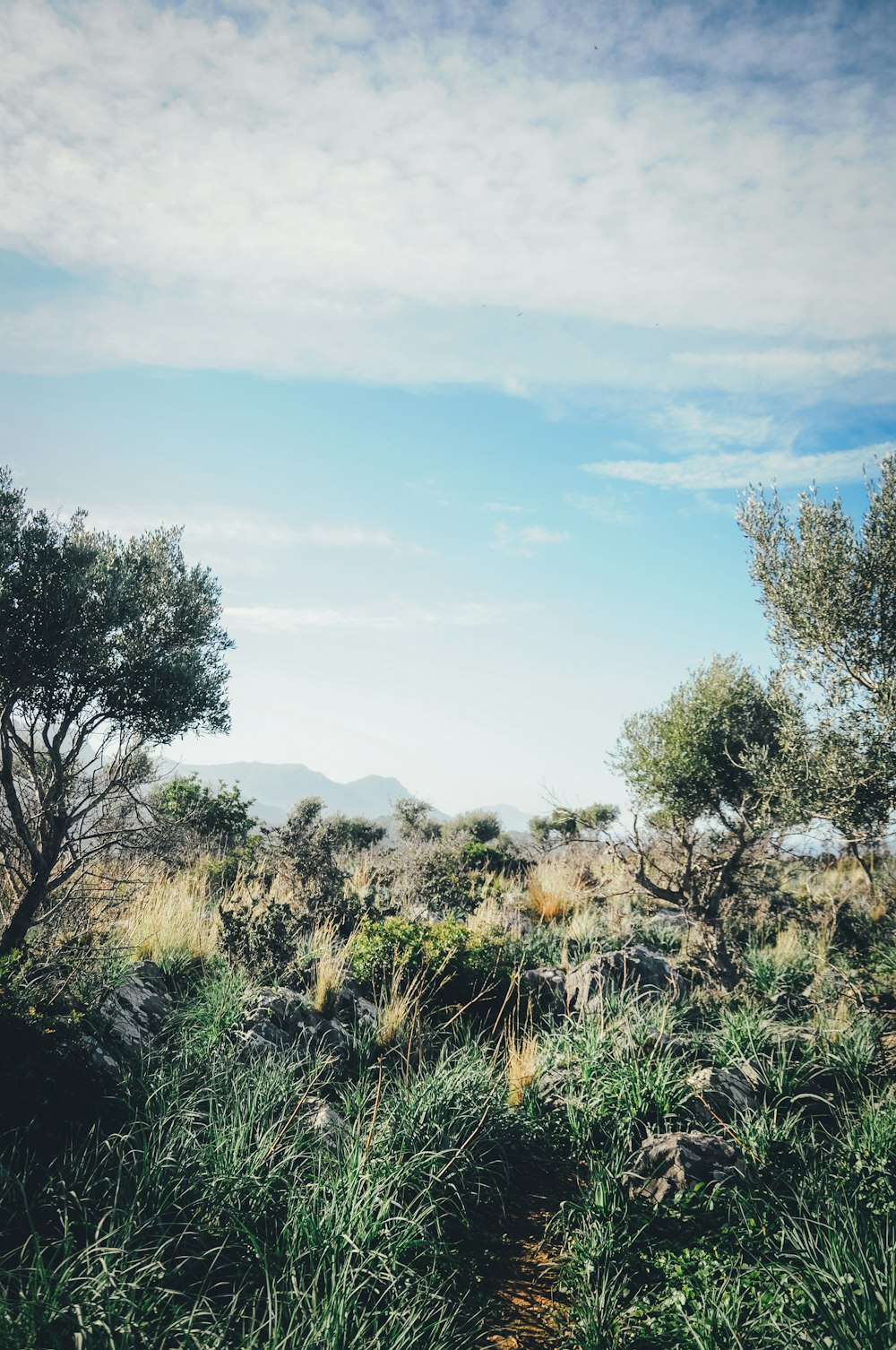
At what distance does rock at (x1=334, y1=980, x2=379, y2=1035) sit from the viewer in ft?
21.7

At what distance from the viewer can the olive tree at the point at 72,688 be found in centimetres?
657

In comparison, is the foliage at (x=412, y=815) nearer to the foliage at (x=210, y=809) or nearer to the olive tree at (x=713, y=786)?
the foliage at (x=210, y=809)

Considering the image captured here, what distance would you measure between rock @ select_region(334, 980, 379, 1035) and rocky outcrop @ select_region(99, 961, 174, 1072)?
5.66 ft

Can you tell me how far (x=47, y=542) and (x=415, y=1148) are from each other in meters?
7.04

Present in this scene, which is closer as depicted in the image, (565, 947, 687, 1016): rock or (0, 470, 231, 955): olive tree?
(0, 470, 231, 955): olive tree

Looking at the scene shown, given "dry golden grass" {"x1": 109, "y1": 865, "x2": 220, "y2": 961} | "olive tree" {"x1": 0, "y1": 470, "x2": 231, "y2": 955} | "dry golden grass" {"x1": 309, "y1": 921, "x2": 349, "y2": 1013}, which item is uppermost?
"olive tree" {"x1": 0, "y1": 470, "x2": 231, "y2": 955}

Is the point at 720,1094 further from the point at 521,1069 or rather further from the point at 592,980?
the point at 592,980

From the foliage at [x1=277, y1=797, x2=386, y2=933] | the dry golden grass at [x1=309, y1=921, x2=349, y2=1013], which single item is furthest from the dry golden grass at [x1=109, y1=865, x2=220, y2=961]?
the foliage at [x1=277, y1=797, x2=386, y2=933]

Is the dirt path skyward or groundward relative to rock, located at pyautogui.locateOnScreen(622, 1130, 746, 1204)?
groundward

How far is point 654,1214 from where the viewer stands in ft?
13.6

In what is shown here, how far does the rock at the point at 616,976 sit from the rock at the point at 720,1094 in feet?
5.27

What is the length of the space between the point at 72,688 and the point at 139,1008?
11.4 ft

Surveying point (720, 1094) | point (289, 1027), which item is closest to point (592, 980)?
point (720, 1094)

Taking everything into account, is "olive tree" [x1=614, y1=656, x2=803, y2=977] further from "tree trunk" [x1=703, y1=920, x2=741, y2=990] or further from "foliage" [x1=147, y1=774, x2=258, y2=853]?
"foliage" [x1=147, y1=774, x2=258, y2=853]
